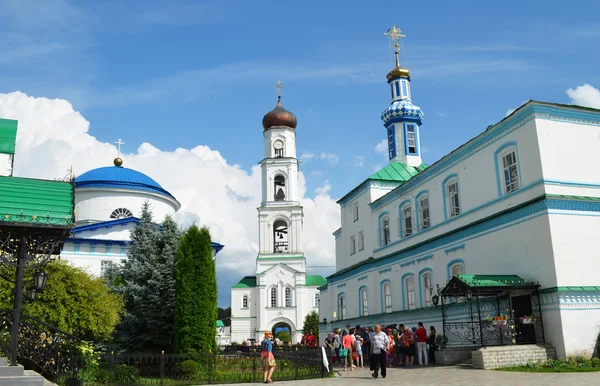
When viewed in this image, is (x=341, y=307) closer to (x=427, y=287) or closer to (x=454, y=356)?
(x=427, y=287)

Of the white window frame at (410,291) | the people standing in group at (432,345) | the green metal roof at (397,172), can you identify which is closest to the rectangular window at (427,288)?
the white window frame at (410,291)

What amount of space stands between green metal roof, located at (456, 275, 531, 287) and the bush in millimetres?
8303

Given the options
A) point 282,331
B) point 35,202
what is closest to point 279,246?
point 282,331

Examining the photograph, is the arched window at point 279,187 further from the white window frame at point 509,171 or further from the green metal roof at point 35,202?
the green metal roof at point 35,202

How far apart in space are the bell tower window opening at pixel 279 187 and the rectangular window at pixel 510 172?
4242 centimetres

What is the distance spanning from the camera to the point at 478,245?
66.5 ft

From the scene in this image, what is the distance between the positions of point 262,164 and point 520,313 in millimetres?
44951

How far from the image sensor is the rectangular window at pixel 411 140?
32.5 m

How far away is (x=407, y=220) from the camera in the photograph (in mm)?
26625

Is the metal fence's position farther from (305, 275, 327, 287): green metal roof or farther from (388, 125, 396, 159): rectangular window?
(305, 275, 327, 287): green metal roof

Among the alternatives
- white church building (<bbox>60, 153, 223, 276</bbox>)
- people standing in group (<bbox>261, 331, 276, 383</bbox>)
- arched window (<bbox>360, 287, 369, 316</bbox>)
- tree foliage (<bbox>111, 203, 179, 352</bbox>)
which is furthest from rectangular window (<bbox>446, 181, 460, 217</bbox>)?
white church building (<bbox>60, 153, 223, 276</bbox>)

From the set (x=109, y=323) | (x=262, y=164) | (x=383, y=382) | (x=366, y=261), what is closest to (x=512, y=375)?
(x=383, y=382)

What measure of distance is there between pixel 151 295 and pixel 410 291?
1176 centimetres

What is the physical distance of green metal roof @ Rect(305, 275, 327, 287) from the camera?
215ft
